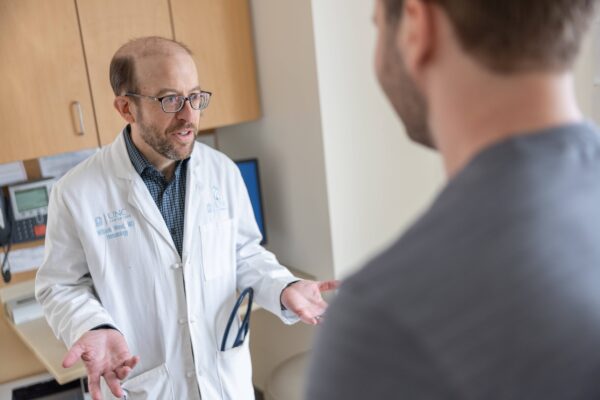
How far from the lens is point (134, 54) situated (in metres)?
1.60

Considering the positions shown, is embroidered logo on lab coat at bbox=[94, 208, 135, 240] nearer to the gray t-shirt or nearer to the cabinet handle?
the cabinet handle

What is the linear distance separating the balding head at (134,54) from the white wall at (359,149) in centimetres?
76

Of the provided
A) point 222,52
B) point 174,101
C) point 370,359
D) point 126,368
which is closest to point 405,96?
point 370,359

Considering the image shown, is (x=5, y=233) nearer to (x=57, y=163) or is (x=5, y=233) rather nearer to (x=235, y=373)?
(x=57, y=163)

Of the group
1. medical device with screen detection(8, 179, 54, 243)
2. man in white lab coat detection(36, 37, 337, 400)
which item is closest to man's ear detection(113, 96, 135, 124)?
man in white lab coat detection(36, 37, 337, 400)

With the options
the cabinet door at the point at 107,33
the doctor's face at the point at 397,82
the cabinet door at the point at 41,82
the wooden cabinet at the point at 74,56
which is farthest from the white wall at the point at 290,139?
the doctor's face at the point at 397,82

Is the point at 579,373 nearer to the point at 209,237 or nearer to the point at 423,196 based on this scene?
the point at 209,237

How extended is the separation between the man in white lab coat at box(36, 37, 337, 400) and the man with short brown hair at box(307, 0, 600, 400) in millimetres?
1045

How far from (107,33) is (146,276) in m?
1.05

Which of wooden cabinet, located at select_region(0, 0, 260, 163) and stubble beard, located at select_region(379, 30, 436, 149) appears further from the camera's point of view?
wooden cabinet, located at select_region(0, 0, 260, 163)

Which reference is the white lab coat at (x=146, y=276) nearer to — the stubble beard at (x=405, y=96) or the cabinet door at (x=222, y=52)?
the cabinet door at (x=222, y=52)

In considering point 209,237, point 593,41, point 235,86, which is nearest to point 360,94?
point 235,86

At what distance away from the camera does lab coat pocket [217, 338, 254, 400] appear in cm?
167

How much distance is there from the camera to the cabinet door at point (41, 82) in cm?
210
